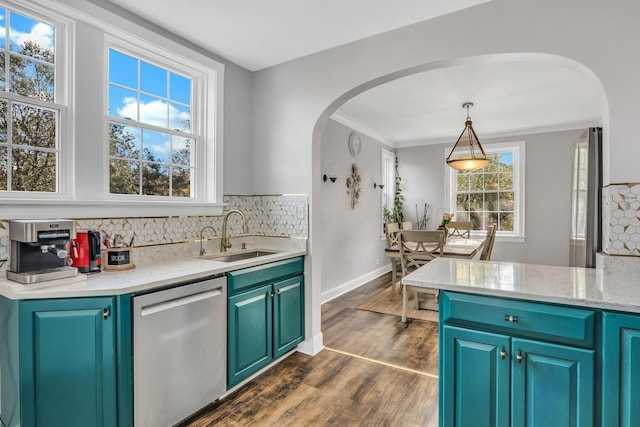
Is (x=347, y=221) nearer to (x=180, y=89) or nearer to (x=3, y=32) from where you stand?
(x=180, y=89)

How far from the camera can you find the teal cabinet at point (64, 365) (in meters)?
1.48

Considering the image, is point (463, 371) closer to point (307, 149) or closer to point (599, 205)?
point (599, 205)

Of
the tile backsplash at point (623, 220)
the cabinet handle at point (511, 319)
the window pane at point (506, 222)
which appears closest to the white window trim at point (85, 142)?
the cabinet handle at point (511, 319)

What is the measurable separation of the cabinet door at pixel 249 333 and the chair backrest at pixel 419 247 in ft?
6.23

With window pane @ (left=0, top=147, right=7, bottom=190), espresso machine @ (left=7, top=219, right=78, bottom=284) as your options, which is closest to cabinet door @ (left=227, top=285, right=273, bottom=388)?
espresso machine @ (left=7, top=219, right=78, bottom=284)

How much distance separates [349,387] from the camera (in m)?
2.32

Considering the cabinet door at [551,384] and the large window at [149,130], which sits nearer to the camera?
the cabinet door at [551,384]

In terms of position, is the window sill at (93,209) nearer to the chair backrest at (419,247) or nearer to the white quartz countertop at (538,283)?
→ the white quartz countertop at (538,283)

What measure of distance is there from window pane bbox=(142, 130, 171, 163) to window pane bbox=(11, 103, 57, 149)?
562 millimetres

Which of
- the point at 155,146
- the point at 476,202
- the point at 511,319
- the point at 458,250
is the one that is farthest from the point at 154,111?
the point at 476,202

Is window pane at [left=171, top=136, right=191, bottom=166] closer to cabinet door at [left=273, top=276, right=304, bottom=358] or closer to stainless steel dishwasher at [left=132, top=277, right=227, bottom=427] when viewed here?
stainless steel dishwasher at [left=132, top=277, right=227, bottom=427]

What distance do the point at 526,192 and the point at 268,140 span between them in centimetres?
472

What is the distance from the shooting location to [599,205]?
203 cm

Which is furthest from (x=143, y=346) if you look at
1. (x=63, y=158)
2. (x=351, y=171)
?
(x=351, y=171)
